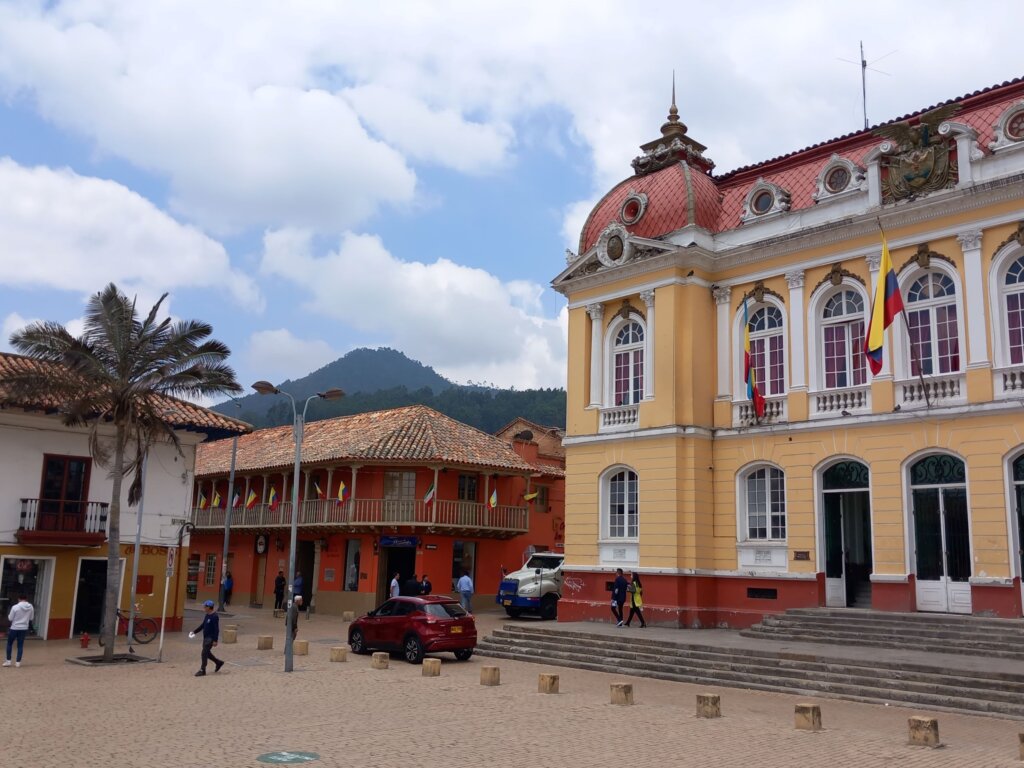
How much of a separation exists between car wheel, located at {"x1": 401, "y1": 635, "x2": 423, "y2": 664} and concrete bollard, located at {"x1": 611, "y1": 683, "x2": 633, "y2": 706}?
21.1 feet

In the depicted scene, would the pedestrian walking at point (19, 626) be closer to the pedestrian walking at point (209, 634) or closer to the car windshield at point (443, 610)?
the pedestrian walking at point (209, 634)

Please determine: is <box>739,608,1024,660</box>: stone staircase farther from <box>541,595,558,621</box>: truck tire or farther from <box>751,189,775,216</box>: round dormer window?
<box>751,189,775,216</box>: round dormer window

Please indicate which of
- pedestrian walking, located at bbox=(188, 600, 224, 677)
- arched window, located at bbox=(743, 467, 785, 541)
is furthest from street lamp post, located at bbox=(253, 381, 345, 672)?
arched window, located at bbox=(743, 467, 785, 541)

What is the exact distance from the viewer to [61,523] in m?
24.6

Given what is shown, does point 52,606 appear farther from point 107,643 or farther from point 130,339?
point 130,339

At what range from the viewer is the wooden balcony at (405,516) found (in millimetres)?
34094

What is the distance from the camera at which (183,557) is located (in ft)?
89.8

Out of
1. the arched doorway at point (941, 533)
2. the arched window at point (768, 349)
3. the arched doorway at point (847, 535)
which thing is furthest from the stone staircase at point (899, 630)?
the arched window at point (768, 349)

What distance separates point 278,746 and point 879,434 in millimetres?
15522

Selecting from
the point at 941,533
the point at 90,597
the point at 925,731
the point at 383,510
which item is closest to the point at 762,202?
the point at 941,533

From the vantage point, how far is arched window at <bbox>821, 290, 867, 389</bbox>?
73.0 ft

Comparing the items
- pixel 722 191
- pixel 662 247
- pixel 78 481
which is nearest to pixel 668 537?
pixel 662 247

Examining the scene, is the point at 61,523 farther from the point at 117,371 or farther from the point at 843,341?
the point at 843,341

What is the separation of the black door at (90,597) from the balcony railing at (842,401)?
1958cm
